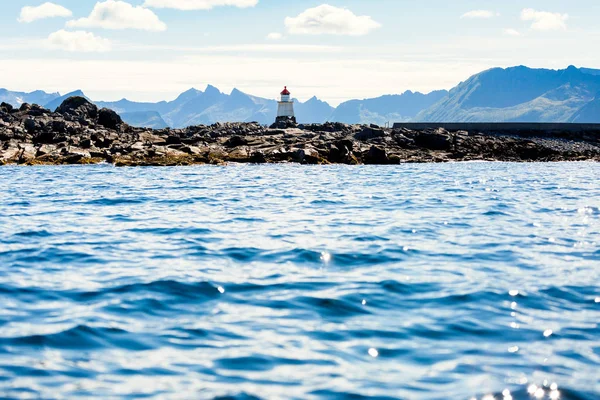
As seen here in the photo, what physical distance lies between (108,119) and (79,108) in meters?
3.78

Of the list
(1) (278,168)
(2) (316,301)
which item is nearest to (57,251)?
(2) (316,301)

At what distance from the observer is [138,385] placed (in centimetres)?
623

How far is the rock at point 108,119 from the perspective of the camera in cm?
7019

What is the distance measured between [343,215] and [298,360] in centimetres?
1260

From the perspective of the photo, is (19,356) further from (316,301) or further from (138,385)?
(316,301)

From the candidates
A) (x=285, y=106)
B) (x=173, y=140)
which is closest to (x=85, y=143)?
(x=173, y=140)

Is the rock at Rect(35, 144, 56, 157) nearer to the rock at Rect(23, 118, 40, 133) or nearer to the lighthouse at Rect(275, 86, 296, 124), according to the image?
the rock at Rect(23, 118, 40, 133)

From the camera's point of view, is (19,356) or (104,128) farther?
(104,128)

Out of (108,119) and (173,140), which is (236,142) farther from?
(108,119)

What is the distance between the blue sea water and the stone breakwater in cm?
3069

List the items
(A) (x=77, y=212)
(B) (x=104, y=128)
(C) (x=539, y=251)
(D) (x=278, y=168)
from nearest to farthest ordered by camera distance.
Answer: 1. (C) (x=539, y=251)
2. (A) (x=77, y=212)
3. (D) (x=278, y=168)
4. (B) (x=104, y=128)

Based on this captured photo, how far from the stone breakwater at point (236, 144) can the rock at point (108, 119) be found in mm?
108

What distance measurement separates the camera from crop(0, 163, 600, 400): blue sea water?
252 inches

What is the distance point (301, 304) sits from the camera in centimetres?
912
